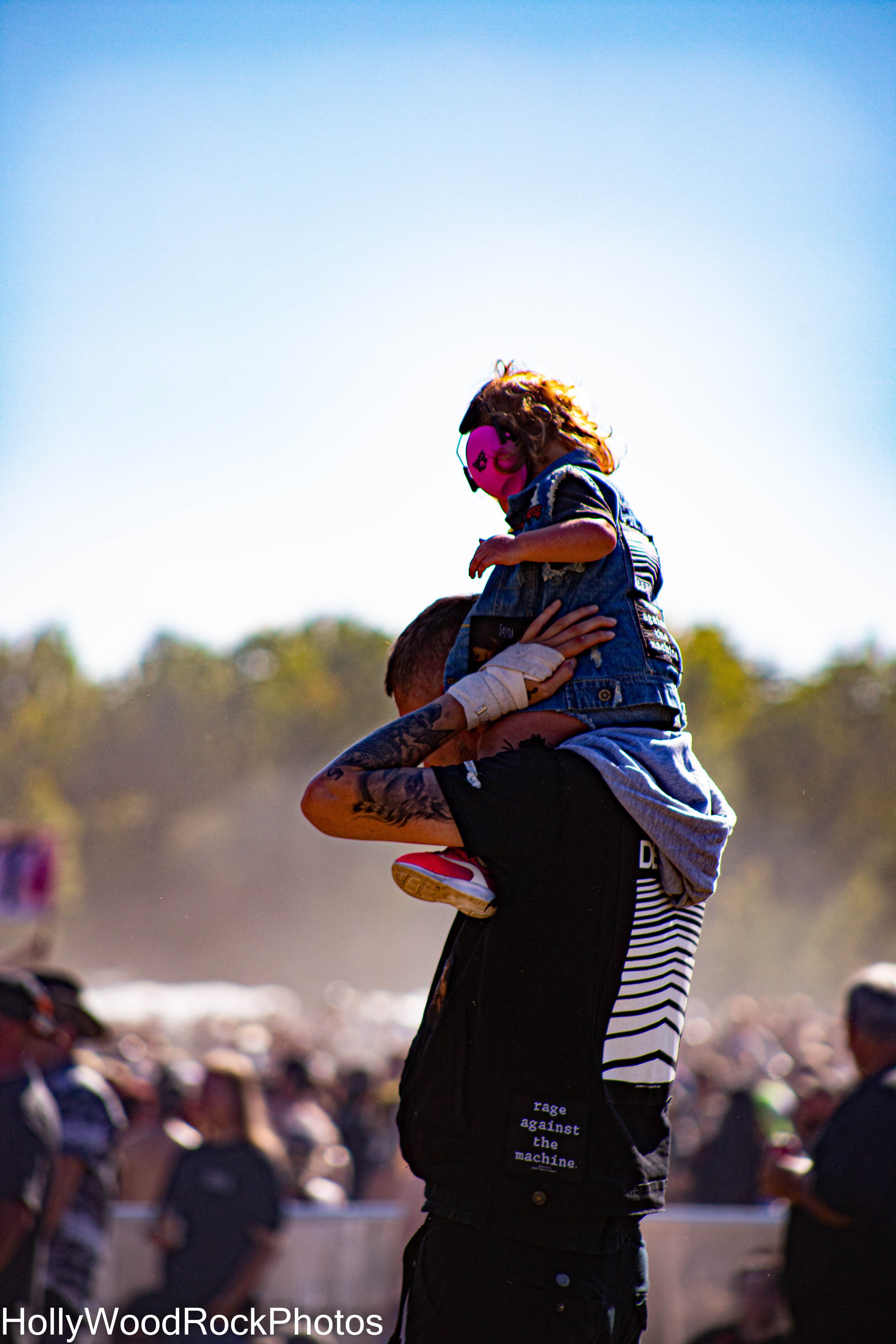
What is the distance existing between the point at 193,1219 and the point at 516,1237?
4334 mm

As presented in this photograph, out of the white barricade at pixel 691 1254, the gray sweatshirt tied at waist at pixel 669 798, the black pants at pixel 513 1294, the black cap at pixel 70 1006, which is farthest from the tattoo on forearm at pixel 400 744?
the white barricade at pixel 691 1254

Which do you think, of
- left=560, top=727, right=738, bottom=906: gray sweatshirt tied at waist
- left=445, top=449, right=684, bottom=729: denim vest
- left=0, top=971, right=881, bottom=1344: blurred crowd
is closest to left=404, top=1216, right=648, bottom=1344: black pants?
left=560, top=727, right=738, bottom=906: gray sweatshirt tied at waist

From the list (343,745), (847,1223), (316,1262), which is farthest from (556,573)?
(343,745)

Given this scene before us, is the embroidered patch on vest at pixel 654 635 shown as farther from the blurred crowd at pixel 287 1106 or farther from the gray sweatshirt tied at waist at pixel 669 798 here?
the blurred crowd at pixel 287 1106

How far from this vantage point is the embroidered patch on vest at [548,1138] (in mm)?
2289

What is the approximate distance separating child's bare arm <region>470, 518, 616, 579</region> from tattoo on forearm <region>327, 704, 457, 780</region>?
35cm

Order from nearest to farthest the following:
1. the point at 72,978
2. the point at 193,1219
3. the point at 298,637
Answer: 1. the point at 193,1219
2. the point at 72,978
3. the point at 298,637

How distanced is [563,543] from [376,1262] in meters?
5.45

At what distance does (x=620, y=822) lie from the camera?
2369mm

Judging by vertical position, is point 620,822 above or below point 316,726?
below

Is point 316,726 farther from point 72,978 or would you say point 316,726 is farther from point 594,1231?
point 594,1231

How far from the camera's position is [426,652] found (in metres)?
2.91

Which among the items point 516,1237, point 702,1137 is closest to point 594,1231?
point 516,1237

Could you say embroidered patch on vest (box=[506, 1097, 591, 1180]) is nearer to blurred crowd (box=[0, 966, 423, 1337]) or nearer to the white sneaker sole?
the white sneaker sole
